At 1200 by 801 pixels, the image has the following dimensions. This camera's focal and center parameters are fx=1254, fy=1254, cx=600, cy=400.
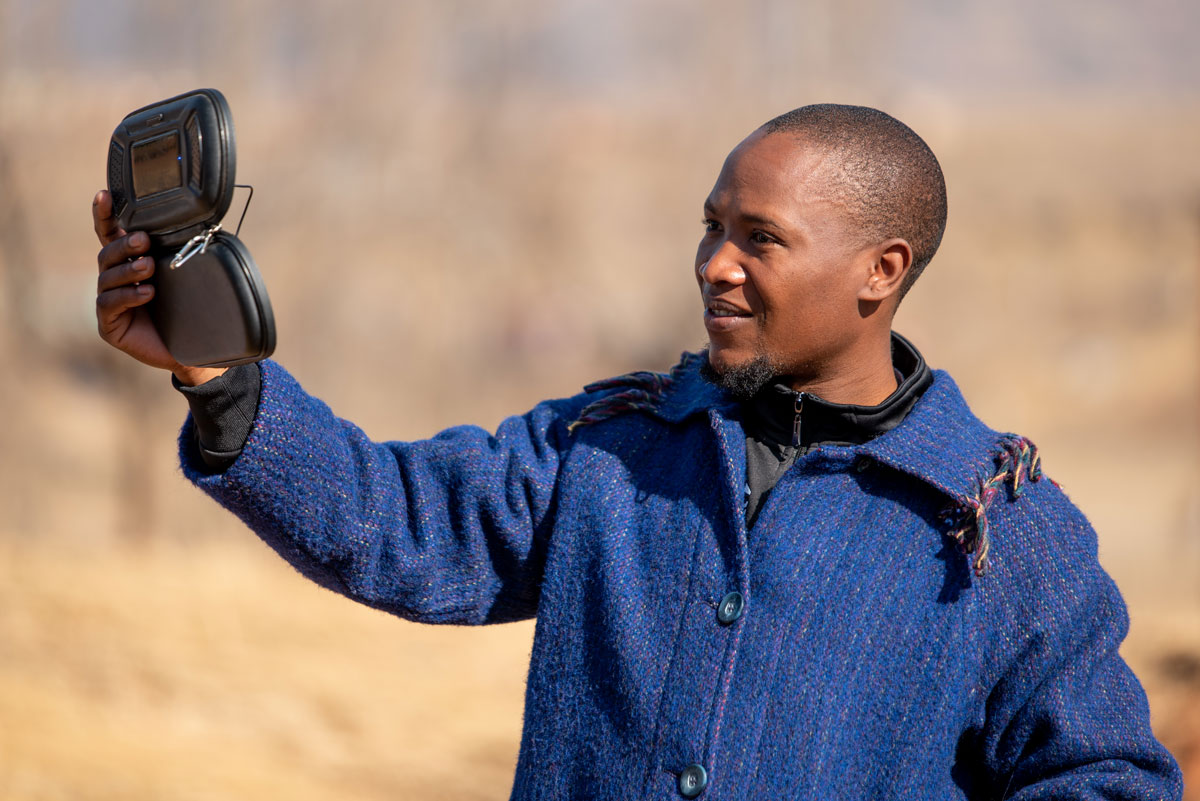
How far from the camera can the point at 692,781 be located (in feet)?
5.25

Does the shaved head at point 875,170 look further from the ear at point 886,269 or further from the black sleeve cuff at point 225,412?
the black sleeve cuff at point 225,412

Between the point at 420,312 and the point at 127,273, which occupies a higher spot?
the point at 420,312

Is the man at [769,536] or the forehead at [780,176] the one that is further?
the forehead at [780,176]

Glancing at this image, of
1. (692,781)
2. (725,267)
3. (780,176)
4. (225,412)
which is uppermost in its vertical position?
(780,176)

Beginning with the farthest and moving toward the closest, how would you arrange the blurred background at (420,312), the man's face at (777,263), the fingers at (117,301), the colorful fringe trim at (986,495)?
the blurred background at (420,312) → the man's face at (777,263) → the colorful fringe trim at (986,495) → the fingers at (117,301)

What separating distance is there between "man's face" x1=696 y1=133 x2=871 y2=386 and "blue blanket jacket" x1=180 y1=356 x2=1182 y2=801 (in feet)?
0.44

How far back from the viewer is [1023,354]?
15.9m

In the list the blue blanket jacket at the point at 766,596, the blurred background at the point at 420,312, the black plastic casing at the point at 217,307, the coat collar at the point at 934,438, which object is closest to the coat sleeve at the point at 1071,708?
the blue blanket jacket at the point at 766,596

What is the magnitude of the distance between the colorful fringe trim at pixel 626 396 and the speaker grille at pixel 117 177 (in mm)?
697

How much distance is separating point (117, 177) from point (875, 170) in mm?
1026

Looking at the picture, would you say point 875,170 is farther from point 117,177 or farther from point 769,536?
point 117,177

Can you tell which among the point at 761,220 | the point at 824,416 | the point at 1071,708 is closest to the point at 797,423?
the point at 824,416

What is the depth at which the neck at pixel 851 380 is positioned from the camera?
72.4 inches

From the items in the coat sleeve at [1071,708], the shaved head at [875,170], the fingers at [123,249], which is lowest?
the coat sleeve at [1071,708]
